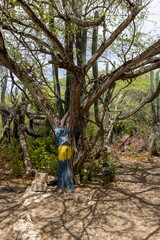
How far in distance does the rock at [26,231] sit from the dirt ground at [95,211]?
0.30 feet

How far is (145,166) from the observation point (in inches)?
224

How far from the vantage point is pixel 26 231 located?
91.1 inches

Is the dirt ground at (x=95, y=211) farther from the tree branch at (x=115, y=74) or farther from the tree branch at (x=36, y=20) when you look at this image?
the tree branch at (x=36, y=20)

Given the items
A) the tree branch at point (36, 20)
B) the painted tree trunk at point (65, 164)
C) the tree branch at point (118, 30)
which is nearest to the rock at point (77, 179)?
the painted tree trunk at point (65, 164)

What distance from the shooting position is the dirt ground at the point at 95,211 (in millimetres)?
2439

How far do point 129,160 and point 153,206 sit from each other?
3400 millimetres

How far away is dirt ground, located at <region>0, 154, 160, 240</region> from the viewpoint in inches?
96.0

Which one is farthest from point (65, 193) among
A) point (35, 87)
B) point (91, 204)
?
point (35, 87)

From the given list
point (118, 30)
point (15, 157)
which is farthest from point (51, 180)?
point (118, 30)

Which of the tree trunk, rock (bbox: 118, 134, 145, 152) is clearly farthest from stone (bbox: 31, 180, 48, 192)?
rock (bbox: 118, 134, 145, 152)

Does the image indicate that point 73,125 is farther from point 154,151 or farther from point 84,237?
point 154,151

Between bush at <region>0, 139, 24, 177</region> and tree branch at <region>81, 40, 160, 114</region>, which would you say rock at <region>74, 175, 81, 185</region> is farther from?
bush at <region>0, 139, 24, 177</region>

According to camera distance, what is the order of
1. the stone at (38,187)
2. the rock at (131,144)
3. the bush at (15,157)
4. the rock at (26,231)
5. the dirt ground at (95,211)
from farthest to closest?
the rock at (131,144)
the bush at (15,157)
the stone at (38,187)
the dirt ground at (95,211)
the rock at (26,231)

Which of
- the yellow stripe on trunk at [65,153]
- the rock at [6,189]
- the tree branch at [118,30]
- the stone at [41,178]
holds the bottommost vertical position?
the rock at [6,189]
